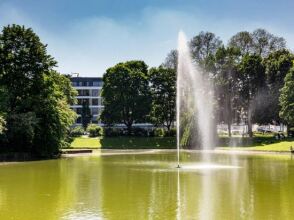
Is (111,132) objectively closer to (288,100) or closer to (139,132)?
(139,132)

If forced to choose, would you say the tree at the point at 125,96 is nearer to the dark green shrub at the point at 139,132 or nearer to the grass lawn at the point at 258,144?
the dark green shrub at the point at 139,132

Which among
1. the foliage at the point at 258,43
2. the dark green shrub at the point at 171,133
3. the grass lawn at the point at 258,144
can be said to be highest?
the foliage at the point at 258,43

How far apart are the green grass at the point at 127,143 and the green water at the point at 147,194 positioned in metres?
43.5

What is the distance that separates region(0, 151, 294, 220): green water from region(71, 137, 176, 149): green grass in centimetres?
4350

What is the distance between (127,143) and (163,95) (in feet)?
→ 52.1

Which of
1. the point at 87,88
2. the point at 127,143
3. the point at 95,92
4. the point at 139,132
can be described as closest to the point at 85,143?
the point at 127,143

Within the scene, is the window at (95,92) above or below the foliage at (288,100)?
above

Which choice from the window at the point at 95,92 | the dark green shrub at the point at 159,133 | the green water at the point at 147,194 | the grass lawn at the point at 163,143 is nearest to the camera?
the green water at the point at 147,194

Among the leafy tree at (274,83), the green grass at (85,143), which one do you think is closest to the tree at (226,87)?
the leafy tree at (274,83)

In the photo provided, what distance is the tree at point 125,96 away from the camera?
96250 millimetres

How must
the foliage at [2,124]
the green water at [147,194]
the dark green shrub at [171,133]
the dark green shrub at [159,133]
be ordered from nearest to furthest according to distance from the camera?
the green water at [147,194]
the foliage at [2,124]
the dark green shrub at [171,133]
the dark green shrub at [159,133]

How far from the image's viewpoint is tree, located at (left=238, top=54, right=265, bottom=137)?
87438 mm

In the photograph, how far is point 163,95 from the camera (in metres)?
96.8

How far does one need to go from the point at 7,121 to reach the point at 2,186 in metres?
25.0
